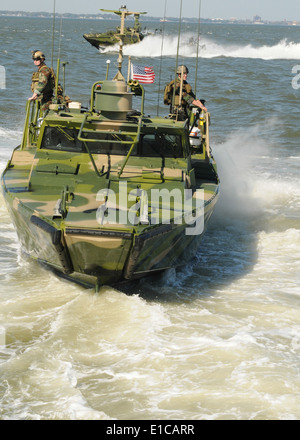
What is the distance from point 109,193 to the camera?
7.55m

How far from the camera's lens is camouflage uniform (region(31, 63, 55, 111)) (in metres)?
10.4

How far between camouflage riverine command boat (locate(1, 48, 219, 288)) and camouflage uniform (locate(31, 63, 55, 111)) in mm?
1064

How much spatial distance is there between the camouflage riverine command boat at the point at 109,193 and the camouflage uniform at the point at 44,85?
41.9 inches

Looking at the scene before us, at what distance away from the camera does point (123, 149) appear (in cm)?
838

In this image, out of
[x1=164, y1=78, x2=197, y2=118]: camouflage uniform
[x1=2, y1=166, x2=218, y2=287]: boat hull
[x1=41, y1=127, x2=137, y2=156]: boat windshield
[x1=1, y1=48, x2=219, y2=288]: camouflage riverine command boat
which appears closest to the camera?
[x1=2, y1=166, x2=218, y2=287]: boat hull

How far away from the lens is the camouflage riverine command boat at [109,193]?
6781 mm

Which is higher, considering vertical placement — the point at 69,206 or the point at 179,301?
the point at 69,206

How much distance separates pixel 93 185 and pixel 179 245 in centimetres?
115

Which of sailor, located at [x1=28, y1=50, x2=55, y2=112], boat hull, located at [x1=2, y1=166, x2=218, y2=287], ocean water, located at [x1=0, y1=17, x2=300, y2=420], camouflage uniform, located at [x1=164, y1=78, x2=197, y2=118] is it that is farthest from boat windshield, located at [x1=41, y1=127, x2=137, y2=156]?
camouflage uniform, located at [x1=164, y1=78, x2=197, y2=118]

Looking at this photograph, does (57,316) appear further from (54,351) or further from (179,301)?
(179,301)

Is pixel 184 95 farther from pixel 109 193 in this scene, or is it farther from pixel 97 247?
pixel 97 247

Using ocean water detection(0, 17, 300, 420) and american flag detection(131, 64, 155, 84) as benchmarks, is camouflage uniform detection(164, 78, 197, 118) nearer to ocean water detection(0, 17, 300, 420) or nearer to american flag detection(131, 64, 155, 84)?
american flag detection(131, 64, 155, 84)
